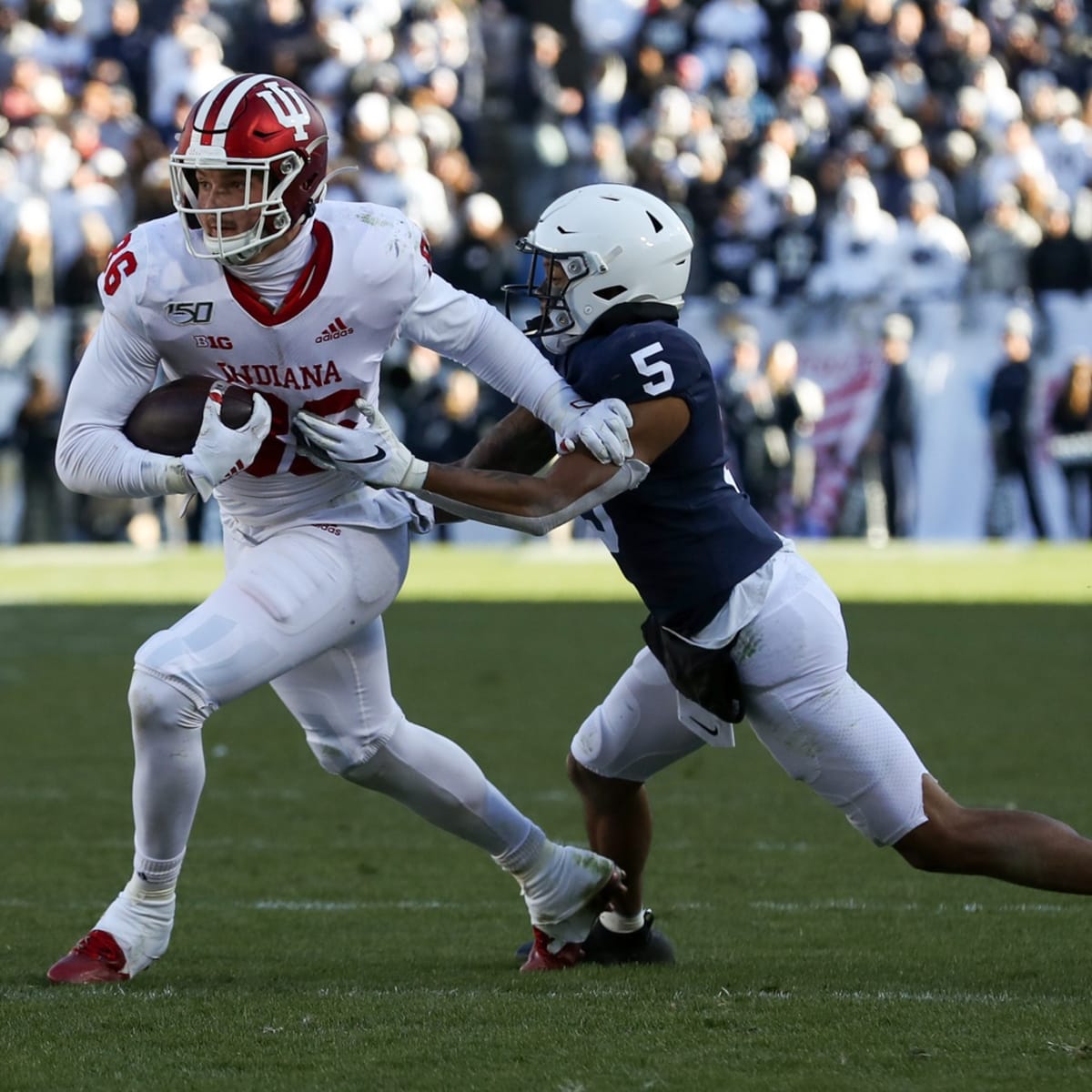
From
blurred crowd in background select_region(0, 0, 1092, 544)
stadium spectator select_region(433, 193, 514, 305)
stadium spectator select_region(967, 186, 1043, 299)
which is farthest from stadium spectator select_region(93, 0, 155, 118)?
stadium spectator select_region(967, 186, 1043, 299)

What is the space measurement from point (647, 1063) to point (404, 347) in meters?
11.8

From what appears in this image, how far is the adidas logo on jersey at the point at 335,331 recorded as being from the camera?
13.3ft

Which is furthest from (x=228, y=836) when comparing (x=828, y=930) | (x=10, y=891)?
(x=828, y=930)

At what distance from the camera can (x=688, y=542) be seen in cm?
397

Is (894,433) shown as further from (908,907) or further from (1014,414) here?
(908,907)

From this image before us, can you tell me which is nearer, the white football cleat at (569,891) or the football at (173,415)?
the football at (173,415)

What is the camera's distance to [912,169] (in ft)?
51.8

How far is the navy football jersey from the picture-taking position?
154 inches

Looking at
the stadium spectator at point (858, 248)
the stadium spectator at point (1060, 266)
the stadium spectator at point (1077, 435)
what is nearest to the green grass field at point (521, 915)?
the stadium spectator at point (1077, 435)

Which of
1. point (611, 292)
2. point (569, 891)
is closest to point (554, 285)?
point (611, 292)

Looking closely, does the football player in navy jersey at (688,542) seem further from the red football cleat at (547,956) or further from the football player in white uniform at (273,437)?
the red football cleat at (547,956)

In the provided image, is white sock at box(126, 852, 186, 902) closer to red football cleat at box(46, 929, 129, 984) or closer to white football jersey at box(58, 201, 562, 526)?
red football cleat at box(46, 929, 129, 984)

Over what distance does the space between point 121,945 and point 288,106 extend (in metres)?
1.61

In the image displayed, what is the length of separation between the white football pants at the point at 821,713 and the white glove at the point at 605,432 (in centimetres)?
42
